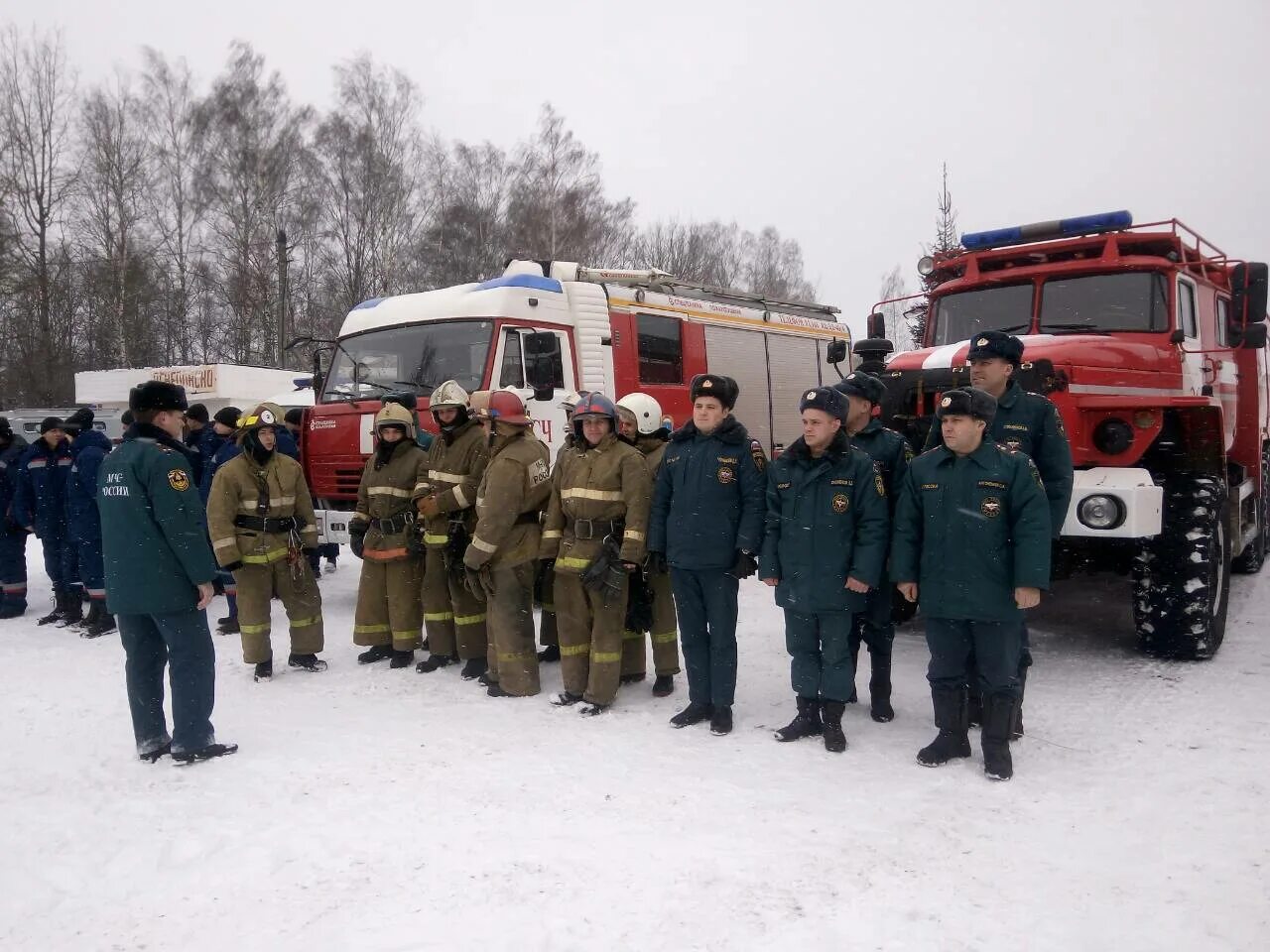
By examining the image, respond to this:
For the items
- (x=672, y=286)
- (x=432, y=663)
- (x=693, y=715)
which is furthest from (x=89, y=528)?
(x=672, y=286)

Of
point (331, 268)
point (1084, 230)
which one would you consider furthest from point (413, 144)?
point (1084, 230)

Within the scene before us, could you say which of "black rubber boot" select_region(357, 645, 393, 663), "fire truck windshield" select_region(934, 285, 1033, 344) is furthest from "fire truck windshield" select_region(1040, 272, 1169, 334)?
"black rubber boot" select_region(357, 645, 393, 663)

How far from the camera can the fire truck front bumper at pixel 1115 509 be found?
16.7ft

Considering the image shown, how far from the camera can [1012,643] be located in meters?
4.21

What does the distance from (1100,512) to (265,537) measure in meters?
5.35

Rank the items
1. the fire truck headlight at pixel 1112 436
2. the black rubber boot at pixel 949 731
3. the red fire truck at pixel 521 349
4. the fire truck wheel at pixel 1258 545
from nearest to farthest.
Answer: the black rubber boot at pixel 949 731, the fire truck headlight at pixel 1112 436, the red fire truck at pixel 521 349, the fire truck wheel at pixel 1258 545

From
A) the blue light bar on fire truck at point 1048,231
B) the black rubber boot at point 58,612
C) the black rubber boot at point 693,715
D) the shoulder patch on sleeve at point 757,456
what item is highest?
the blue light bar on fire truck at point 1048,231

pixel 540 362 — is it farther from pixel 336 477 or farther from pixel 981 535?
pixel 981 535

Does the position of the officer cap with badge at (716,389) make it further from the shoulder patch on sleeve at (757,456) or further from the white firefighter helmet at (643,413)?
the white firefighter helmet at (643,413)

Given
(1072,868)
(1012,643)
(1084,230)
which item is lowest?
(1072,868)

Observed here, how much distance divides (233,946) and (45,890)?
38.0 inches

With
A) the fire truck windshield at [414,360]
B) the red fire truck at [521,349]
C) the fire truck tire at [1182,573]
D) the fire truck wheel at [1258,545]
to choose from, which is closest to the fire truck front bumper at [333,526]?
the red fire truck at [521,349]

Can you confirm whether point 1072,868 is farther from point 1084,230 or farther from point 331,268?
point 331,268

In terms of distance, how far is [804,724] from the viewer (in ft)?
15.7
